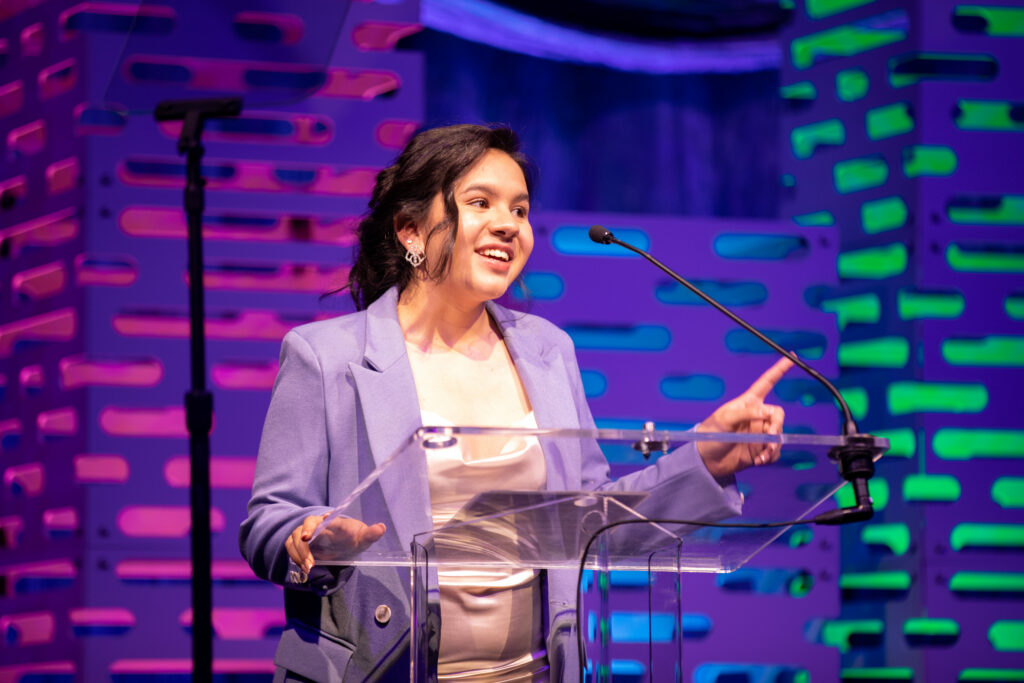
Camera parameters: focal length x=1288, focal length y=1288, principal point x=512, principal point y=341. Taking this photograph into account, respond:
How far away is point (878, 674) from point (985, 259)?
118cm

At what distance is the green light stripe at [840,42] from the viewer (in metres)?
3.74

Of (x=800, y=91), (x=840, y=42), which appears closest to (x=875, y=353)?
(x=800, y=91)

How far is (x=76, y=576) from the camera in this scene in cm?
315

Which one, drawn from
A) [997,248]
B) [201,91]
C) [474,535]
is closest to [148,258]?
[201,91]

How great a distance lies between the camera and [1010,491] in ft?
11.4

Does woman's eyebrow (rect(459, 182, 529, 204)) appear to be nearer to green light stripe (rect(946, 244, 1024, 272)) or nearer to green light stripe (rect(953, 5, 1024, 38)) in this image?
green light stripe (rect(946, 244, 1024, 272))

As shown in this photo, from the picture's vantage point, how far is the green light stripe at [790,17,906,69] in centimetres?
374

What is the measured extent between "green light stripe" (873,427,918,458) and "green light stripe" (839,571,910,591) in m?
0.32

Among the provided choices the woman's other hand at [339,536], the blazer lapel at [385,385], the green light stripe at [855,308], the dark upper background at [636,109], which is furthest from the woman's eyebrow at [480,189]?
the dark upper background at [636,109]

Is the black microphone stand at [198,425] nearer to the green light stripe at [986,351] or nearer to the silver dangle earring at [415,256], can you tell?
the silver dangle earring at [415,256]

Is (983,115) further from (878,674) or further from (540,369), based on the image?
(540,369)

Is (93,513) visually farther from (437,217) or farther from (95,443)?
(437,217)

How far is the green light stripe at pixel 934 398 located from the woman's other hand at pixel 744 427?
1.75m

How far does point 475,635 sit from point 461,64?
3251mm
